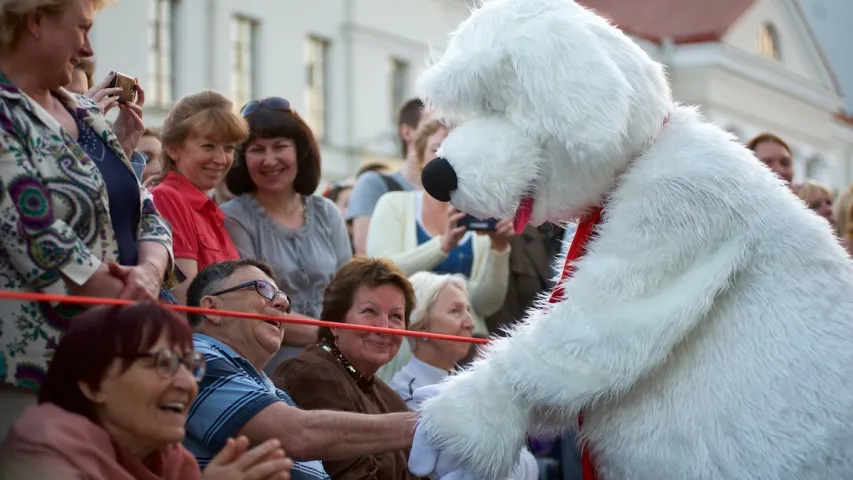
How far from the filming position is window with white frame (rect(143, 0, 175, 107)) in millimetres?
18844

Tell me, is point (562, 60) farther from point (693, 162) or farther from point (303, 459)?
point (303, 459)

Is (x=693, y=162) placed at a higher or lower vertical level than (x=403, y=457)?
higher

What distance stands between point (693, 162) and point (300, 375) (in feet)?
5.02

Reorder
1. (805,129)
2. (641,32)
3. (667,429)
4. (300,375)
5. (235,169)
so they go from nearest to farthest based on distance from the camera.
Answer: (667,429) < (300,375) < (235,169) < (641,32) < (805,129)

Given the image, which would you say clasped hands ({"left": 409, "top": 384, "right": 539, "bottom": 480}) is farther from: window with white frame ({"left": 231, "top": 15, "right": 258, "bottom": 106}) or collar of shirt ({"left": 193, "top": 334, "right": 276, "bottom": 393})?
window with white frame ({"left": 231, "top": 15, "right": 258, "bottom": 106})

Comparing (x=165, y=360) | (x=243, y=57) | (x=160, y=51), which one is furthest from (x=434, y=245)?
(x=243, y=57)

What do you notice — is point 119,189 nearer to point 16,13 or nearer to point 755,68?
point 16,13

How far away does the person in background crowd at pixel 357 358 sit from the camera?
4.23 m

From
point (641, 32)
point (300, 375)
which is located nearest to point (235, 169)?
point (300, 375)

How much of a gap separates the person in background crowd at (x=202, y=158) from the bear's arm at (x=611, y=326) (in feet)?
5.02

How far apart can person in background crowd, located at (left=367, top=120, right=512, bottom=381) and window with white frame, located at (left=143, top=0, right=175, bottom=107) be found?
13450mm

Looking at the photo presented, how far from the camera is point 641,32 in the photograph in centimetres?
2908

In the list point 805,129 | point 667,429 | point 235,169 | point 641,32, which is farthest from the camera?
point 805,129

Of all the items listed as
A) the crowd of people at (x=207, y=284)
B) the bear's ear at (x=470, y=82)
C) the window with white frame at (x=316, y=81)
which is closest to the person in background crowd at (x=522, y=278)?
the crowd of people at (x=207, y=284)
